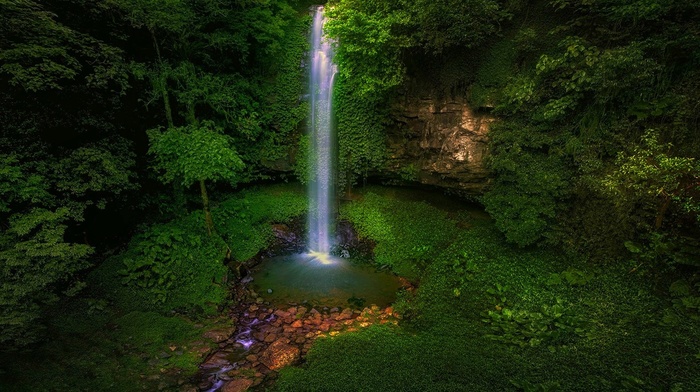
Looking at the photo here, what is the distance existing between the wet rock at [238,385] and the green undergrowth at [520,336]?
2.00 ft

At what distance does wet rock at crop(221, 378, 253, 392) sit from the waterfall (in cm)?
528

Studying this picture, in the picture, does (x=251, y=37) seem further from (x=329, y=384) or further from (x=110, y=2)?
(x=329, y=384)

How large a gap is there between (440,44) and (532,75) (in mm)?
2250

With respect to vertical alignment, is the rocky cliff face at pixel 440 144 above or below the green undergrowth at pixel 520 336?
above

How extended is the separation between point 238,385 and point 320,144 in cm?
738

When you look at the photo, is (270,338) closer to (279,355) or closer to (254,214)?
(279,355)

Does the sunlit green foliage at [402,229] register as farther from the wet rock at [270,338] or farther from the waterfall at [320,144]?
the wet rock at [270,338]

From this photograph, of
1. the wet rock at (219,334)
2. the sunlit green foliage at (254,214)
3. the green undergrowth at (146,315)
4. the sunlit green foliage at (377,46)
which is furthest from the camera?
the sunlit green foliage at (254,214)

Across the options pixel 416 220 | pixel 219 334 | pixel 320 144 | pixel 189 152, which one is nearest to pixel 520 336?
pixel 416 220

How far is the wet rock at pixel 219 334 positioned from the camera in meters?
6.30

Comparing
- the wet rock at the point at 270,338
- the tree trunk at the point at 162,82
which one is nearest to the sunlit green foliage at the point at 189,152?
the tree trunk at the point at 162,82

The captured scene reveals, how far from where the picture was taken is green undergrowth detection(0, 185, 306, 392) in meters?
4.84

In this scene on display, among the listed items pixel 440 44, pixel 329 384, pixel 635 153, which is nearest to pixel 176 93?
pixel 440 44

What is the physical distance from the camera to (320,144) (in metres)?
10.7
